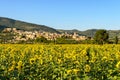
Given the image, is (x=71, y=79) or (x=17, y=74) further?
(x=17, y=74)

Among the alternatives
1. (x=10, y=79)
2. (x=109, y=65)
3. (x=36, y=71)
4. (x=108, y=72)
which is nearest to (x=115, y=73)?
(x=108, y=72)

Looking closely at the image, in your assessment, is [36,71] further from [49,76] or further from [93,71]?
[93,71]

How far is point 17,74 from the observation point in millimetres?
12461

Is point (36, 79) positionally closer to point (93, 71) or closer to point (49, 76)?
point (49, 76)

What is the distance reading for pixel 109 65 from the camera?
1592 centimetres

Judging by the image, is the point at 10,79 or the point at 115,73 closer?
the point at 10,79

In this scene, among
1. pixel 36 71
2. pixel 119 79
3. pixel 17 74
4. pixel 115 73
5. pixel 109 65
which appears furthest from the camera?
pixel 109 65

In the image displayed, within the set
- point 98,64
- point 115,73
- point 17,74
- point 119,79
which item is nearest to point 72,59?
point 98,64

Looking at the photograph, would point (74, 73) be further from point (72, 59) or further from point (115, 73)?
point (72, 59)

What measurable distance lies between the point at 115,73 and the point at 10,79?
440 centimetres

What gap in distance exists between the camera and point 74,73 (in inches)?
436

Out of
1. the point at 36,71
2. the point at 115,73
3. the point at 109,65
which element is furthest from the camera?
the point at 109,65

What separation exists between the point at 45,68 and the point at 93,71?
6.82 ft

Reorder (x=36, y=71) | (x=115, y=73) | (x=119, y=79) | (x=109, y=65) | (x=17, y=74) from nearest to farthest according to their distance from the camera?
(x=119, y=79), (x=17, y=74), (x=115, y=73), (x=36, y=71), (x=109, y=65)
